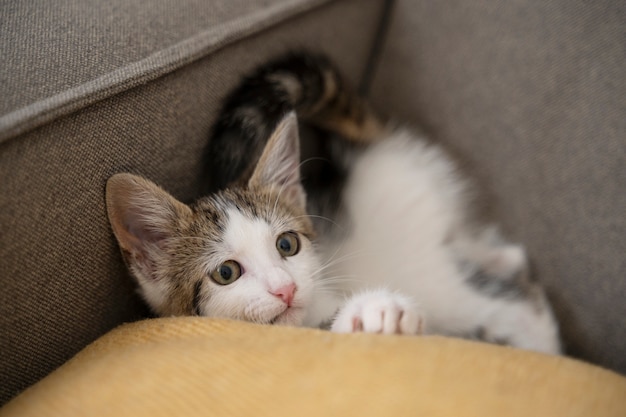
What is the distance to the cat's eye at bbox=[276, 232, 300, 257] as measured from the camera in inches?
38.9

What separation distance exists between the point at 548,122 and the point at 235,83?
2.37 feet

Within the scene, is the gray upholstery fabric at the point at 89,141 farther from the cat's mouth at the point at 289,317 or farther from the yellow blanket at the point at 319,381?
the cat's mouth at the point at 289,317

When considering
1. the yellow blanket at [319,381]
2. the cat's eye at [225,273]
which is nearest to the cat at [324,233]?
the cat's eye at [225,273]

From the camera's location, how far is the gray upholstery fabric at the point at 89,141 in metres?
0.77

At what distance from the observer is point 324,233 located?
1.22m

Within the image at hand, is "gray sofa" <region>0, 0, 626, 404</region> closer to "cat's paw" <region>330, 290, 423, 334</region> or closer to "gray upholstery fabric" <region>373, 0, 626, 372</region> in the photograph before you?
"gray upholstery fabric" <region>373, 0, 626, 372</region>

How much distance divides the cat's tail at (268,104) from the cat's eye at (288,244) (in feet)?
0.64

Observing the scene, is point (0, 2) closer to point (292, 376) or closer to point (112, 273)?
point (112, 273)

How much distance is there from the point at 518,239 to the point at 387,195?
0.35 metres

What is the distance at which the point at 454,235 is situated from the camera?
50.9 inches

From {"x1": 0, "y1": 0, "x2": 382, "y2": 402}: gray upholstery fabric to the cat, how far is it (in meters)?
0.05

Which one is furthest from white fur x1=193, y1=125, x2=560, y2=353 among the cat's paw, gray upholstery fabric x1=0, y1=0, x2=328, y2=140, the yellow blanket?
gray upholstery fabric x1=0, y1=0, x2=328, y2=140

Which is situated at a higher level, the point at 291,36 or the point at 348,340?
the point at 291,36

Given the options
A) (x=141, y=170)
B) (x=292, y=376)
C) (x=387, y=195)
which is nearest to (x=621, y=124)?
(x=387, y=195)
